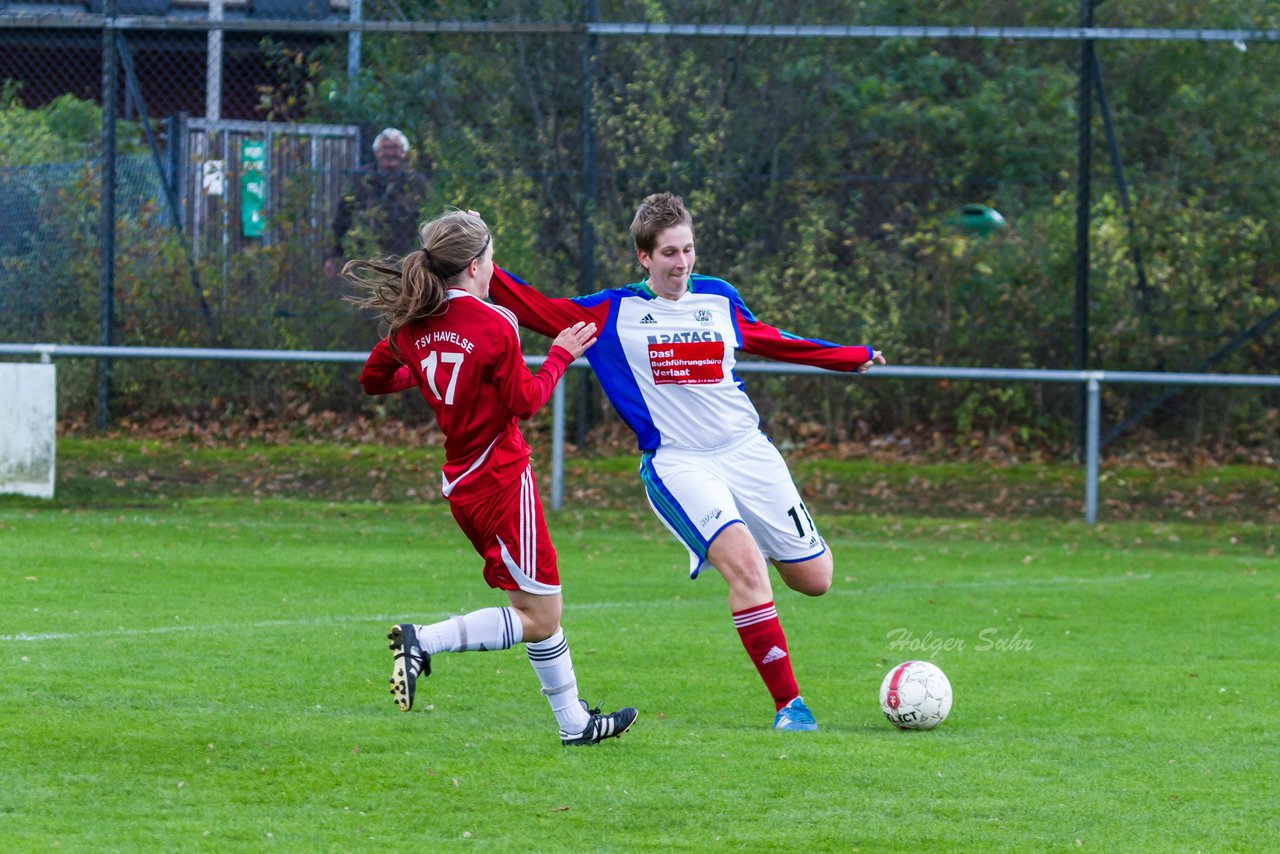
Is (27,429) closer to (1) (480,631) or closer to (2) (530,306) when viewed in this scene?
(2) (530,306)

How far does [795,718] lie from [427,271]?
2.03 m

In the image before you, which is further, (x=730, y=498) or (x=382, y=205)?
(x=382, y=205)

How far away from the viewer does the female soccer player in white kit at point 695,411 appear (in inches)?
239

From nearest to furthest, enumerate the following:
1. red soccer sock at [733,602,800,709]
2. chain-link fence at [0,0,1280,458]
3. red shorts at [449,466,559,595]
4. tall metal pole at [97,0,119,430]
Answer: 1. red shorts at [449,466,559,595]
2. red soccer sock at [733,602,800,709]
3. chain-link fence at [0,0,1280,458]
4. tall metal pole at [97,0,119,430]

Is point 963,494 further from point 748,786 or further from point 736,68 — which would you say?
point 748,786

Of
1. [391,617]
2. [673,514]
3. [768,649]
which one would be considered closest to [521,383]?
[673,514]

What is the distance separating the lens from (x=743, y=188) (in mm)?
13438

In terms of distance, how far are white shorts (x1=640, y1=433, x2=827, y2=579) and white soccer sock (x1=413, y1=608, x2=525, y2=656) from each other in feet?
3.00

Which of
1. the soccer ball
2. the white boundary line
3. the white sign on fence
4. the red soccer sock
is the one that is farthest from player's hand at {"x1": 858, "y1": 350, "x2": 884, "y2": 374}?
the white sign on fence

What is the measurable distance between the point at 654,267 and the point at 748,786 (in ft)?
6.96

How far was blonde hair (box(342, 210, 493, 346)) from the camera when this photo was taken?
5234 millimetres

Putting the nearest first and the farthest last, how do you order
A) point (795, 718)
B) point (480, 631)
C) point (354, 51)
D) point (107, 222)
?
point (480, 631) < point (795, 718) < point (107, 222) < point (354, 51)

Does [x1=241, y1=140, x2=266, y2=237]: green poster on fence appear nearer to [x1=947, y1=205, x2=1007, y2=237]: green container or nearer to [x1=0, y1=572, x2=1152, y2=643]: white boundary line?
[x1=947, y1=205, x2=1007, y2=237]: green container

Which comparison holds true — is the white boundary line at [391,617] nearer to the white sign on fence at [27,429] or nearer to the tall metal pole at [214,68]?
the white sign on fence at [27,429]
